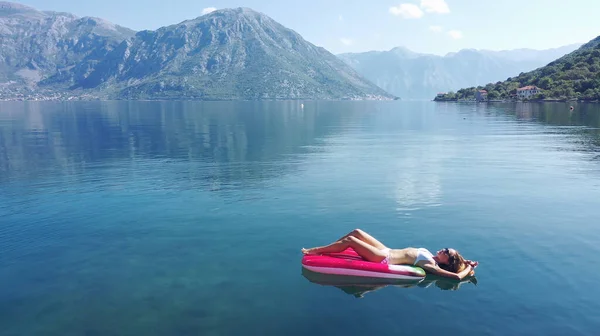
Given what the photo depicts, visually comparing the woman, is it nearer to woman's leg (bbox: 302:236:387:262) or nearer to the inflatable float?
woman's leg (bbox: 302:236:387:262)

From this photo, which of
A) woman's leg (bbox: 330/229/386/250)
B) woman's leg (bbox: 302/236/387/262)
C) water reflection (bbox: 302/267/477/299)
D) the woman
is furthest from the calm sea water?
woman's leg (bbox: 330/229/386/250)

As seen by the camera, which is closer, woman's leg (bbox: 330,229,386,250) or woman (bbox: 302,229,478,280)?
woman (bbox: 302,229,478,280)

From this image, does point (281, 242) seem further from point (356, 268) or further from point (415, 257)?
point (415, 257)

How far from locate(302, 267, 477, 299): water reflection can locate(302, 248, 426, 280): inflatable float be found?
18cm

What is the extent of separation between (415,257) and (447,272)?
145 cm

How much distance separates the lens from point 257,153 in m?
54.3

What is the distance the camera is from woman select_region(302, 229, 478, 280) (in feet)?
58.9

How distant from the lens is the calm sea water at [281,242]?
49.4 feet

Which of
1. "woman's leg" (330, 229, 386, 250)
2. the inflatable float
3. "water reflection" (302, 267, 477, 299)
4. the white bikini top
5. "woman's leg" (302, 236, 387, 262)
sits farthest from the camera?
"woman's leg" (330, 229, 386, 250)

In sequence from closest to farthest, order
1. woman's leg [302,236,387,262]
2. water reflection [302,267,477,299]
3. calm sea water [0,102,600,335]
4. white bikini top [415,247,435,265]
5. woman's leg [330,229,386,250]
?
calm sea water [0,102,600,335] → water reflection [302,267,477,299] → woman's leg [302,236,387,262] → white bikini top [415,247,435,265] → woman's leg [330,229,386,250]

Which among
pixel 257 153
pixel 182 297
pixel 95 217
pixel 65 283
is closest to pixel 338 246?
pixel 182 297

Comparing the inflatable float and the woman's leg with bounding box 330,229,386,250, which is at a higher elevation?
the woman's leg with bounding box 330,229,386,250

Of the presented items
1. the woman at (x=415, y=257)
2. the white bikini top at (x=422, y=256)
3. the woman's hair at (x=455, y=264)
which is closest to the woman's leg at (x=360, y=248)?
the woman at (x=415, y=257)

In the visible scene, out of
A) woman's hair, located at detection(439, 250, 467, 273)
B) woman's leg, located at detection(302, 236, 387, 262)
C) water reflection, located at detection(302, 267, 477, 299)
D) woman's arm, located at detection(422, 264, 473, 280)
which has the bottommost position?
water reflection, located at detection(302, 267, 477, 299)
